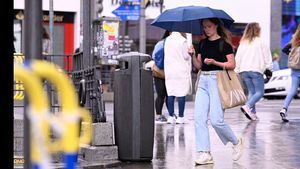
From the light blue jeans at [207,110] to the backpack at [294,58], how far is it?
185 inches

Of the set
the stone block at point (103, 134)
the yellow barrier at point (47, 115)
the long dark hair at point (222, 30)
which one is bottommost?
the stone block at point (103, 134)

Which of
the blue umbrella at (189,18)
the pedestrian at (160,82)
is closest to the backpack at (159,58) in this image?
the pedestrian at (160,82)

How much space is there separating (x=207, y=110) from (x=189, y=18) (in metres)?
1.12

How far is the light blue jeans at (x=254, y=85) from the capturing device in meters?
12.8

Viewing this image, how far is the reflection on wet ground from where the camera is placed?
7562mm

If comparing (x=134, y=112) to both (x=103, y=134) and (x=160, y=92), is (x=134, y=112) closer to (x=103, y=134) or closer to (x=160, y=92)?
(x=103, y=134)

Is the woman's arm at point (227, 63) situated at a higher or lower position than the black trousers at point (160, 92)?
higher

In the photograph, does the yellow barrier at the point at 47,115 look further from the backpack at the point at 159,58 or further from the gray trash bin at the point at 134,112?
the backpack at the point at 159,58

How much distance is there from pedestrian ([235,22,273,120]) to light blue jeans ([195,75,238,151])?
5.25 metres

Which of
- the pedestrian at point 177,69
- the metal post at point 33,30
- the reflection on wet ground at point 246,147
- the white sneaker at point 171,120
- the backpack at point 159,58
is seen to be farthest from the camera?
the backpack at point 159,58

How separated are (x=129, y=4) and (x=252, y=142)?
1962 centimetres
